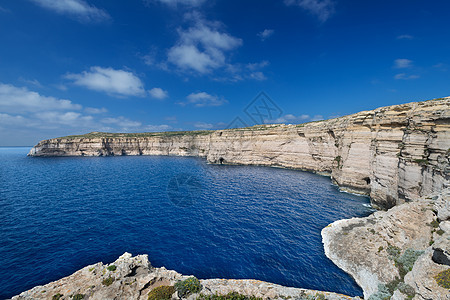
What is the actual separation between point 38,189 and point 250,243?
187ft

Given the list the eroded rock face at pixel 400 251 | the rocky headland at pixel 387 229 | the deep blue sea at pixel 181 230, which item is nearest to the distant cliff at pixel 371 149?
the rocky headland at pixel 387 229

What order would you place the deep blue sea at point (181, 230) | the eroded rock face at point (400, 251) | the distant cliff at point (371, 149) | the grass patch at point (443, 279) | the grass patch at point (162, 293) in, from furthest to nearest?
the distant cliff at point (371, 149) < the deep blue sea at point (181, 230) < the grass patch at point (162, 293) < the eroded rock face at point (400, 251) < the grass patch at point (443, 279)

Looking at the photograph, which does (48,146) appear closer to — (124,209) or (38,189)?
(38,189)

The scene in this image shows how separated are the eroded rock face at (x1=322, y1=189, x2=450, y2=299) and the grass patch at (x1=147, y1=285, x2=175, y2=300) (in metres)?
16.2

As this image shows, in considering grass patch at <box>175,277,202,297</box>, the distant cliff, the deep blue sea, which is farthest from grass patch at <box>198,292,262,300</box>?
the distant cliff

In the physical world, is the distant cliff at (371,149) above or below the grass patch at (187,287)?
above

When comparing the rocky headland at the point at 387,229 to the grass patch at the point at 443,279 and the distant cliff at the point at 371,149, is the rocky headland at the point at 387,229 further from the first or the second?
the distant cliff at the point at 371,149

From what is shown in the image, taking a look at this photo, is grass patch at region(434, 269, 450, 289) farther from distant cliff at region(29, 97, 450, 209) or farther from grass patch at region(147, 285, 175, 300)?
grass patch at region(147, 285, 175, 300)

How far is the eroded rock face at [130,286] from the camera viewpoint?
14.8m

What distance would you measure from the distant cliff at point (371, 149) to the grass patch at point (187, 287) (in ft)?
96.6

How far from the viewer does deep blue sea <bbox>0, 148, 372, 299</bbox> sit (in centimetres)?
1977

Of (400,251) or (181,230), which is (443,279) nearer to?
(400,251)

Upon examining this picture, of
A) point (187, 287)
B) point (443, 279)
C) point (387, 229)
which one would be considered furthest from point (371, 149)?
point (187, 287)

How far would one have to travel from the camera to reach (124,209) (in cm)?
3603
